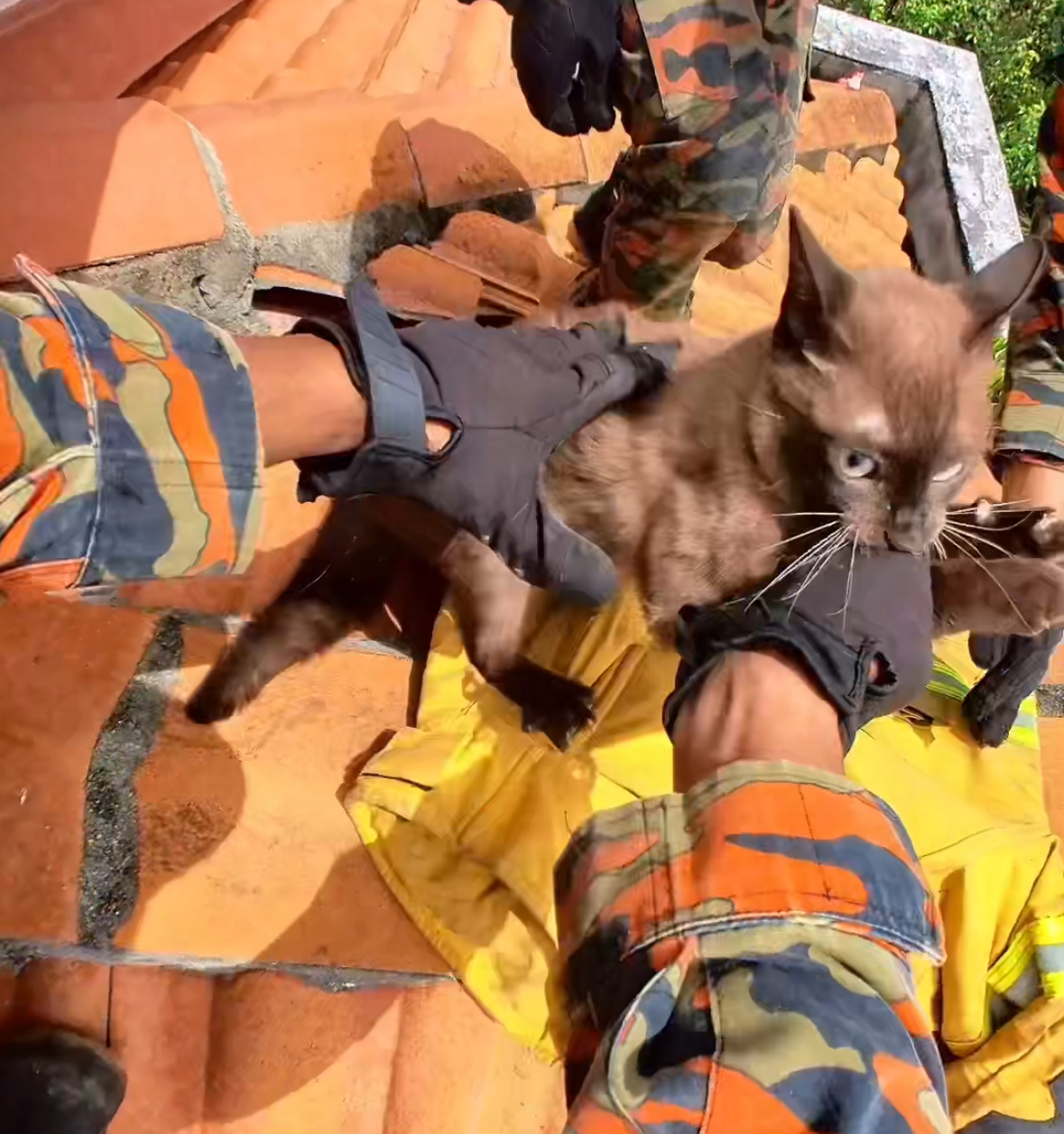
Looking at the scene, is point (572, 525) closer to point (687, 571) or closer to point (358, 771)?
point (687, 571)

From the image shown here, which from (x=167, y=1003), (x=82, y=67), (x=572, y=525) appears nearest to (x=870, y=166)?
(x=572, y=525)

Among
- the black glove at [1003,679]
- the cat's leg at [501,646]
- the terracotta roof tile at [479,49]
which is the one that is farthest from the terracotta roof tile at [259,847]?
the terracotta roof tile at [479,49]

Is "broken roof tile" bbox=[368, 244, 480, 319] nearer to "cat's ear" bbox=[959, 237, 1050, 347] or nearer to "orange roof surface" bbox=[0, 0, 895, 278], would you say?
"orange roof surface" bbox=[0, 0, 895, 278]

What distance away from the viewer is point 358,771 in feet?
4.04

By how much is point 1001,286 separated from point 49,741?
128 centimetres

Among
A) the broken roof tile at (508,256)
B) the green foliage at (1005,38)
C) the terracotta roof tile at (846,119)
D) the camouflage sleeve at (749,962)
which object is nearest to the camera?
the camouflage sleeve at (749,962)

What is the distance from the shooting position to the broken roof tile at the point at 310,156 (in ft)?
4.28

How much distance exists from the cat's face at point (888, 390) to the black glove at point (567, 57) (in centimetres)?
62

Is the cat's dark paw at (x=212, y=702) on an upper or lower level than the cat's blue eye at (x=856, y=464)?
lower

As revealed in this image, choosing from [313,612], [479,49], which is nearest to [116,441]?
[313,612]

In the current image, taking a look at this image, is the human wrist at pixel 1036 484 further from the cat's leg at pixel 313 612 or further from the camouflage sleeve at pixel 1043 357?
the cat's leg at pixel 313 612

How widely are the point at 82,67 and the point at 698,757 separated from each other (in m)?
1.45

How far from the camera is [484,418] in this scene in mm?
1011

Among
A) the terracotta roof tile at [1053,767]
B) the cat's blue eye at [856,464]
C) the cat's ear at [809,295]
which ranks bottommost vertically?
the terracotta roof tile at [1053,767]
